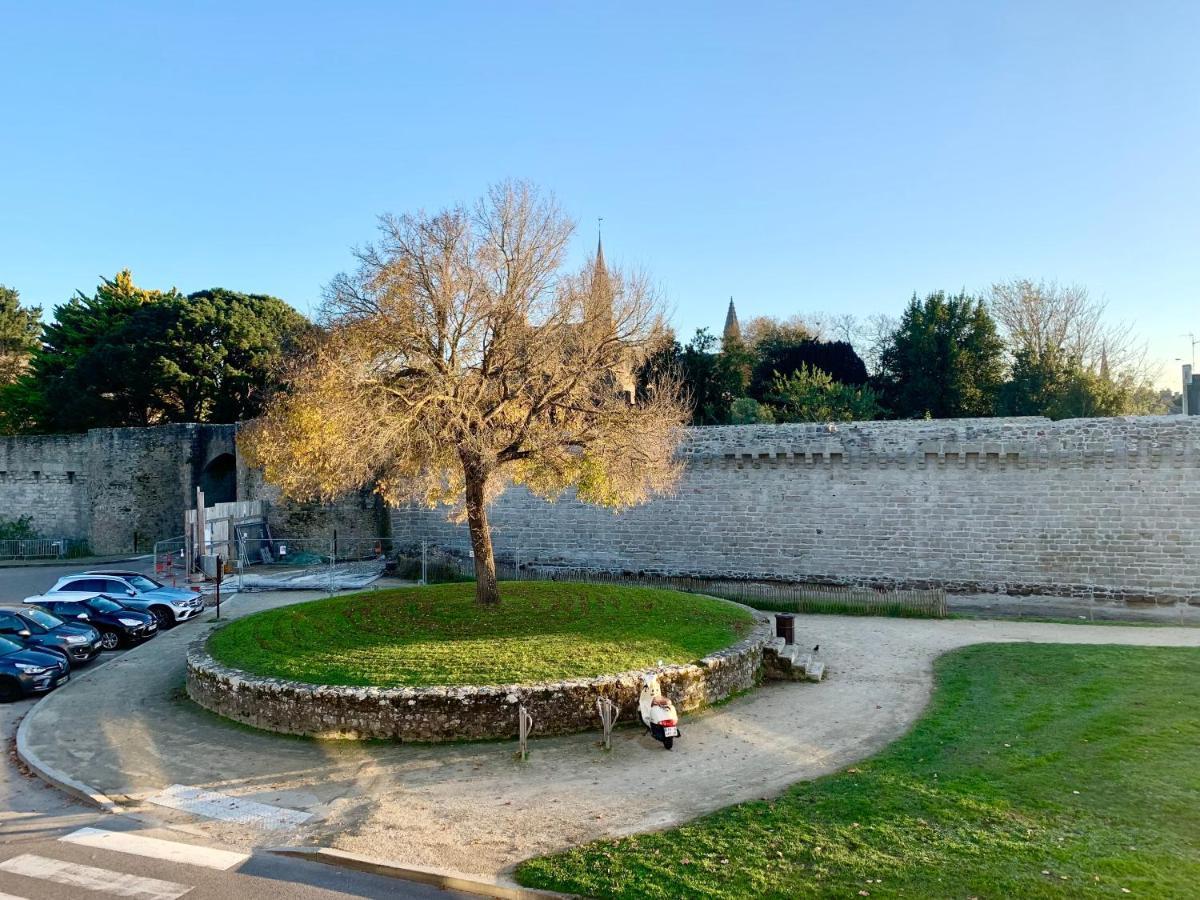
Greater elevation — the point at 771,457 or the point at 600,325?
the point at 600,325

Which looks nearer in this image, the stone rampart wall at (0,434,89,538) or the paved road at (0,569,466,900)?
the paved road at (0,569,466,900)

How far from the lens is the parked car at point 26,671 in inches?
536

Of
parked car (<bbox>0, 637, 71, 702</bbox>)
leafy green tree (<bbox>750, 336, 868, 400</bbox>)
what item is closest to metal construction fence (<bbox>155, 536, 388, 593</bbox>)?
parked car (<bbox>0, 637, 71, 702</bbox>)

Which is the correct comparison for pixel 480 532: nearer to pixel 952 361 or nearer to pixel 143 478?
pixel 143 478

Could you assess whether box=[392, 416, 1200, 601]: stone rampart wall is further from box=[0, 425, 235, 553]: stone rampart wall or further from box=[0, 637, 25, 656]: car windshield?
box=[0, 425, 235, 553]: stone rampart wall

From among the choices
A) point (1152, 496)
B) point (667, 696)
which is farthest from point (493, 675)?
point (1152, 496)

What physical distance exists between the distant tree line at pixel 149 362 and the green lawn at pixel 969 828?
34.4 m

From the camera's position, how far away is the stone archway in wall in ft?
117

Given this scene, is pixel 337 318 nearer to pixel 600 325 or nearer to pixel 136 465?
pixel 600 325

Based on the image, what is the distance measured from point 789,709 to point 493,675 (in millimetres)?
4989

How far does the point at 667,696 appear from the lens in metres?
12.2

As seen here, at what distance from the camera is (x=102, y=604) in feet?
60.2

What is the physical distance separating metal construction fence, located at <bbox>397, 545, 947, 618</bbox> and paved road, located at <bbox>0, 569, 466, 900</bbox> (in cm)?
1600

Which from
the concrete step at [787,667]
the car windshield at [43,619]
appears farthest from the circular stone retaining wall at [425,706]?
the car windshield at [43,619]
